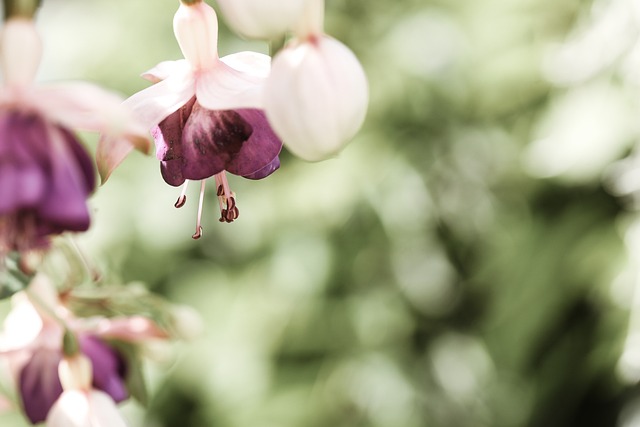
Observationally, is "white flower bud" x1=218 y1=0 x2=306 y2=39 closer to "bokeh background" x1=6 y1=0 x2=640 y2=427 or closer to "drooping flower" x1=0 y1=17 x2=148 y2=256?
"drooping flower" x1=0 y1=17 x2=148 y2=256

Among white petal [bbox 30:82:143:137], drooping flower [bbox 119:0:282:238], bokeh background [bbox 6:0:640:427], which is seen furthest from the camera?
bokeh background [bbox 6:0:640:427]

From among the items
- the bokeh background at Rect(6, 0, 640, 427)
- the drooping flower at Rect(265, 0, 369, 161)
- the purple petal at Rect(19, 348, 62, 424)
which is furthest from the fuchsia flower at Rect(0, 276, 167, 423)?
the bokeh background at Rect(6, 0, 640, 427)

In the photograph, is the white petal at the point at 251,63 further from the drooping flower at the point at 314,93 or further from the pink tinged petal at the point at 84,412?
the pink tinged petal at the point at 84,412

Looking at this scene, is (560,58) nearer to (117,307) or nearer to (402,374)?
(402,374)

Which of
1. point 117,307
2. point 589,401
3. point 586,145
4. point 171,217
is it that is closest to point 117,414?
point 117,307

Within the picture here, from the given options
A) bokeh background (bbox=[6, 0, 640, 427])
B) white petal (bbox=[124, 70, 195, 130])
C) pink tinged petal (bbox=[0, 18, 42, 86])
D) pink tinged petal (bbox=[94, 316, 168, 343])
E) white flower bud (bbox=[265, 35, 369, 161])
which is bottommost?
bokeh background (bbox=[6, 0, 640, 427])
